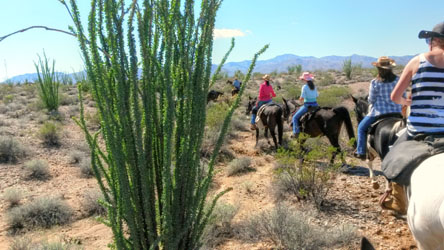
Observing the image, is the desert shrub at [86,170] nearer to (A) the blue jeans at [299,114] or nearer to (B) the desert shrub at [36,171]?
(B) the desert shrub at [36,171]

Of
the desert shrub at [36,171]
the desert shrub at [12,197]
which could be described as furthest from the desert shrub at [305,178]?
the desert shrub at [36,171]

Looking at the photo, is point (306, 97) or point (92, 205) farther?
point (306, 97)

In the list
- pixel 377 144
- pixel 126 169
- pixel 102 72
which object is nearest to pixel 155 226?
pixel 126 169

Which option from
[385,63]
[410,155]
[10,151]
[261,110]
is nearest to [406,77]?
[410,155]

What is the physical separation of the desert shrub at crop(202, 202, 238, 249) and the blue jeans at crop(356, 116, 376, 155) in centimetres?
265

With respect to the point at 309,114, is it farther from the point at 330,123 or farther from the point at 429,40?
the point at 429,40

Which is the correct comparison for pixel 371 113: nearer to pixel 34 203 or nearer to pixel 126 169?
pixel 126 169

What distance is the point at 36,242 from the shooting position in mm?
4891

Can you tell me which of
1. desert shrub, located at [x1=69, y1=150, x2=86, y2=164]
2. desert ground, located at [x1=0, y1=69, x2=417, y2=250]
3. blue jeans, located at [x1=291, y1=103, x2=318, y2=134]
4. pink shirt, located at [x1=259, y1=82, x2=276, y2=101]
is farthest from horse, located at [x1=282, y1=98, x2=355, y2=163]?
desert shrub, located at [x1=69, y1=150, x2=86, y2=164]

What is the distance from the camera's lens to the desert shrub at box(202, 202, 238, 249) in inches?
179

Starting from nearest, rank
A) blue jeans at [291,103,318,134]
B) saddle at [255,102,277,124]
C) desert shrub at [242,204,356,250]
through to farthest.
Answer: desert shrub at [242,204,356,250], blue jeans at [291,103,318,134], saddle at [255,102,277,124]

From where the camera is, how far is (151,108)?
2348mm

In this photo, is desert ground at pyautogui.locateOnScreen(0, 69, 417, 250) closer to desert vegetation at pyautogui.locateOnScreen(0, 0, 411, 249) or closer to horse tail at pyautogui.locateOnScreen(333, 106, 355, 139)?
desert vegetation at pyautogui.locateOnScreen(0, 0, 411, 249)

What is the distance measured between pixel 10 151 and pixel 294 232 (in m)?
8.36
